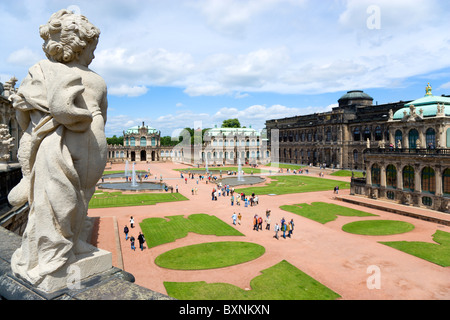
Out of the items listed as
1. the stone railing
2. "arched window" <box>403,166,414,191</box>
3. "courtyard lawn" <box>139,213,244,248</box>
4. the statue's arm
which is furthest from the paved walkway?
the statue's arm

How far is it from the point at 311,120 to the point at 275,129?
15.1 meters

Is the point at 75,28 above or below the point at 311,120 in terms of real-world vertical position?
below

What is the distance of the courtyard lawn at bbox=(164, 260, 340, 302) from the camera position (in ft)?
42.2

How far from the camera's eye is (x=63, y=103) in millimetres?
3746

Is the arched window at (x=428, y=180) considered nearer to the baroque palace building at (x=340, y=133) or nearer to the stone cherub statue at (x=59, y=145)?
the baroque palace building at (x=340, y=133)

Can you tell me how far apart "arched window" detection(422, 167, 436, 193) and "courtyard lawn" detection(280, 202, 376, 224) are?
745cm

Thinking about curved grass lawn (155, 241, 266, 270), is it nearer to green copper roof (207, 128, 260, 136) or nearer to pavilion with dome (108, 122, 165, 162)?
green copper roof (207, 128, 260, 136)

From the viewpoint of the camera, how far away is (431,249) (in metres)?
18.9

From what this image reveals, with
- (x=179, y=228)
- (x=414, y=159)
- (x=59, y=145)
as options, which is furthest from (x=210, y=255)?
(x=414, y=159)

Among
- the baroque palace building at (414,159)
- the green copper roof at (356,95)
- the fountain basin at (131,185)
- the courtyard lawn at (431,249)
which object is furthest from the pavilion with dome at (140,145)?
the courtyard lawn at (431,249)

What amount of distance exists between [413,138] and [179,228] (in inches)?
1213

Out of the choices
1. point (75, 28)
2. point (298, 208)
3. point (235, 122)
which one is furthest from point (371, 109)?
point (75, 28)

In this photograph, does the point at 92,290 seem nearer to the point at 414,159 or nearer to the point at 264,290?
the point at 264,290
